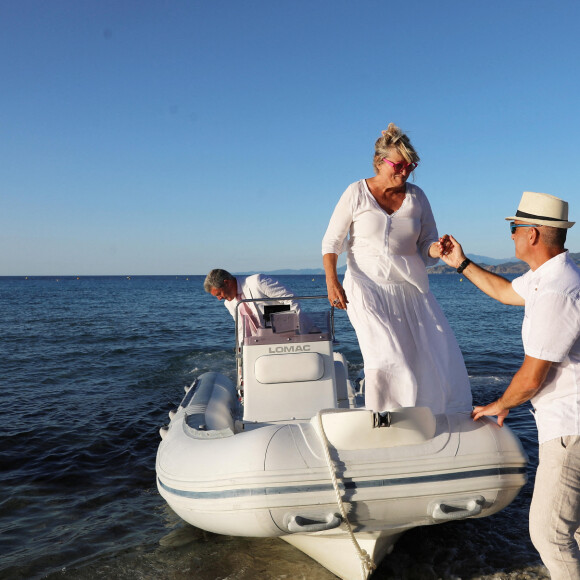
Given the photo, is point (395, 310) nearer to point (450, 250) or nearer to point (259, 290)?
point (450, 250)

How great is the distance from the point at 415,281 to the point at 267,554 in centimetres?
228

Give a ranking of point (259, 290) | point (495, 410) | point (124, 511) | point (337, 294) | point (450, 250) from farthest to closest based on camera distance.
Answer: point (259, 290)
point (124, 511)
point (337, 294)
point (450, 250)
point (495, 410)

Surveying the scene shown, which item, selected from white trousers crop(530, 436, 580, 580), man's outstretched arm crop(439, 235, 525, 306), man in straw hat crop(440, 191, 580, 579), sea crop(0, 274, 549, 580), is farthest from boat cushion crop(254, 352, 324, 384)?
white trousers crop(530, 436, 580, 580)

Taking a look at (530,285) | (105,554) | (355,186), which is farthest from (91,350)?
(530,285)

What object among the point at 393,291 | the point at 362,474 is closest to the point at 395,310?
the point at 393,291

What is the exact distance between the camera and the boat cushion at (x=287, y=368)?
4492mm

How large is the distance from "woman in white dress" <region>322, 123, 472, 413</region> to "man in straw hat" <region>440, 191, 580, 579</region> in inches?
33.6

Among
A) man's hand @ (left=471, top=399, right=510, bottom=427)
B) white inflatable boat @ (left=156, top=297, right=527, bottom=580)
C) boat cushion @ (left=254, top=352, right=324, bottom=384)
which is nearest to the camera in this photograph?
man's hand @ (left=471, top=399, right=510, bottom=427)

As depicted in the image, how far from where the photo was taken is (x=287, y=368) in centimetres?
450

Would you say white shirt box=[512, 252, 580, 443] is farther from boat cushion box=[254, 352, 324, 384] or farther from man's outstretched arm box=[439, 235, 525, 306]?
boat cushion box=[254, 352, 324, 384]

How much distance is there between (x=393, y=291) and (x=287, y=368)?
5.26ft

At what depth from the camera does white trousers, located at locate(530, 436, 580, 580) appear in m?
2.10

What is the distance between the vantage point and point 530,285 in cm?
225

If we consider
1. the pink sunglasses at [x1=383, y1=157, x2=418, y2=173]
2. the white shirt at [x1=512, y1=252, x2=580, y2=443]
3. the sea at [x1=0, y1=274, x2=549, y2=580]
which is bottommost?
the sea at [x1=0, y1=274, x2=549, y2=580]
